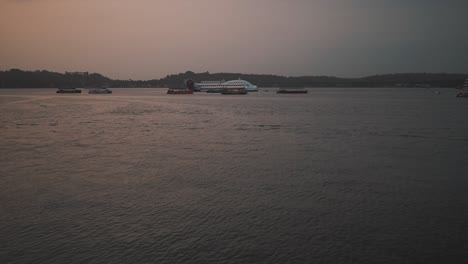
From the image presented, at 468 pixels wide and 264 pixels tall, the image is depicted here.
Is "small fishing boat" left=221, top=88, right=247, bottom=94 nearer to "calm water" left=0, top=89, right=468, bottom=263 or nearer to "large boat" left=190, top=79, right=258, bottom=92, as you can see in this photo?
"large boat" left=190, top=79, right=258, bottom=92

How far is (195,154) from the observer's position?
1531cm

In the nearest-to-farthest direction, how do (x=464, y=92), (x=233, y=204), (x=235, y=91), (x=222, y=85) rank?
(x=233, y=204)
(x=464, y=92)
(x=235, y=91)
(x=222, y=85)

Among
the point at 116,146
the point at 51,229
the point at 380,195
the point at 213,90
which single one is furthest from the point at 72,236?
the point at 213,90

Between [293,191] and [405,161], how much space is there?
21.8 feet

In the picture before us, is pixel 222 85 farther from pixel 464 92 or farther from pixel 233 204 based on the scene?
pixel 233 204

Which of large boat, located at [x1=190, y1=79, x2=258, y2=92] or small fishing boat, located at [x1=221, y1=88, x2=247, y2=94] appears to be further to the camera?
large boat, located at [x1=190, y1=79, x2=258, y2=92]

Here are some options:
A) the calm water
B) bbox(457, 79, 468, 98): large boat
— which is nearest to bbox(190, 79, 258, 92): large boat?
bbox(457, 79, 468, 98): large boat

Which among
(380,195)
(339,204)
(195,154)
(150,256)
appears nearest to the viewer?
(150,256)

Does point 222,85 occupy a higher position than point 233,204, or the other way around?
point 222,85

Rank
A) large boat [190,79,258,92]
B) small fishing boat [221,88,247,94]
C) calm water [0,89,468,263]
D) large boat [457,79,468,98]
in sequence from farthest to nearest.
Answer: large boat [190,79,258,92], small fishing boat [221,88,247,94], large boat [457,79,468,98], calm water [0,89,468,263]

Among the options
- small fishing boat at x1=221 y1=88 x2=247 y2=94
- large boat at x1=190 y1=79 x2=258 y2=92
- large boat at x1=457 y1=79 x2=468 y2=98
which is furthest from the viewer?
large boat at x1=190 y1=79 x2=258 y2=92

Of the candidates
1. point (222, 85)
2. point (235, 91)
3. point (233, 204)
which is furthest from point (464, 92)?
point (233, 204)

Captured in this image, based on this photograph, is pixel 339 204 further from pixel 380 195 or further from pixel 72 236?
pixel 72 236

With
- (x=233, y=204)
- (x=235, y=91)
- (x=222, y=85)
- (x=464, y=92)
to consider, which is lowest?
(x=233, y=204)
